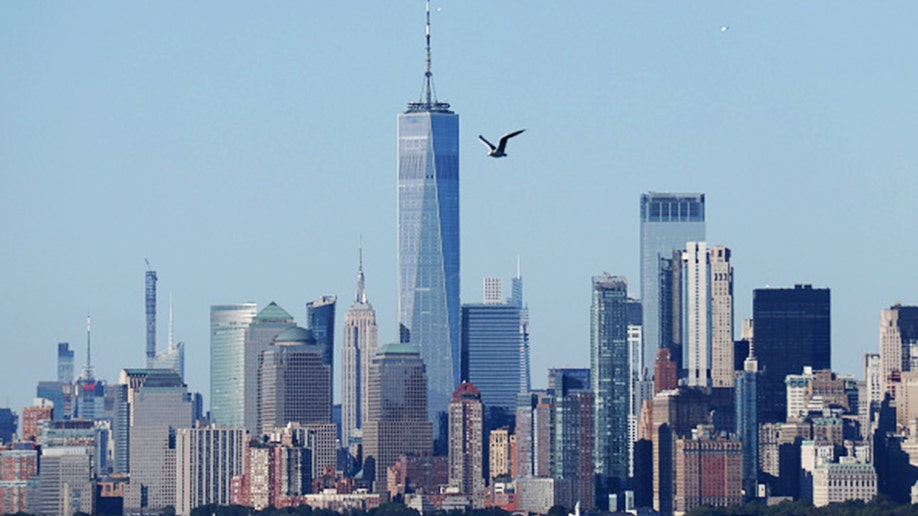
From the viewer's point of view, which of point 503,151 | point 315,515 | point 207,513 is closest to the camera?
point 503,151

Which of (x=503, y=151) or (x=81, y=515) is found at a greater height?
(x=503, y=151)

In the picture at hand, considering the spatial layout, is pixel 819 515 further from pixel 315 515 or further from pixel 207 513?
pixel 207 513

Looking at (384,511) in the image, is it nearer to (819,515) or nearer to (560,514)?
(560,514)

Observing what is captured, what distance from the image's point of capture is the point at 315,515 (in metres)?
188

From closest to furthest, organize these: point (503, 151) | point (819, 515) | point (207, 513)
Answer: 1. point (503, 151)
2. point (819, 515)
3. point (207, 513)

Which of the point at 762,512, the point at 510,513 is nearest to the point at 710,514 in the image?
the point at 762,512

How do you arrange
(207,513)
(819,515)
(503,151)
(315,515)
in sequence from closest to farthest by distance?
(503,151) < (819,515) < (315,515) < (207,513)

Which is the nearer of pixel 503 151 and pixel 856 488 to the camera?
pixel 503 151

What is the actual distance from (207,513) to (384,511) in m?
13.8

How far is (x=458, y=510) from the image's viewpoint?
648 feet

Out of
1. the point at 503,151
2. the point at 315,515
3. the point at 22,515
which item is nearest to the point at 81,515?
the point at 22,515

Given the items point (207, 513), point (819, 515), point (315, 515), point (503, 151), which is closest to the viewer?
point (503, 151)

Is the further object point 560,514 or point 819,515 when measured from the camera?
point 560,514

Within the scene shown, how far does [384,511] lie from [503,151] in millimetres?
114273
